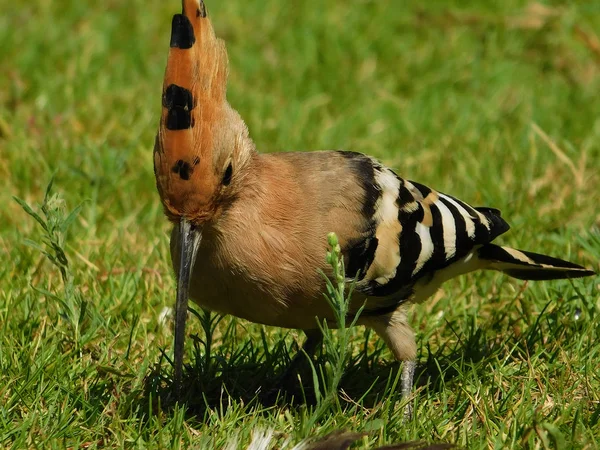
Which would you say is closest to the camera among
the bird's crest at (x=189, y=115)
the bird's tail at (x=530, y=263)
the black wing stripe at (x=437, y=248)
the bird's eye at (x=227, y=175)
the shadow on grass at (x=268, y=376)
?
the bird's crest at (x=189, y=115)

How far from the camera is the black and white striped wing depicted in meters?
2.95

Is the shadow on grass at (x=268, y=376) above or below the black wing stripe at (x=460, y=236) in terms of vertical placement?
below

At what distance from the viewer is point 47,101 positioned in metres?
4.86

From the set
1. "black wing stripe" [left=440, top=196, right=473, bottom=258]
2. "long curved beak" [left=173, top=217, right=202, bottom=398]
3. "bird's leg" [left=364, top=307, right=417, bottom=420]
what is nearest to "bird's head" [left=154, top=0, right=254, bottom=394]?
"long curved beak" [left=173, top=217, right=202, bottom=398]

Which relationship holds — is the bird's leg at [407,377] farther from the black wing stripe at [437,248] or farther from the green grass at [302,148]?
the black wing stripe at [437,248]

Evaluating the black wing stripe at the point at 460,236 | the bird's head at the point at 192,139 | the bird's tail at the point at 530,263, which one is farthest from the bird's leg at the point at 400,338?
the bird's head at the point at 192,139

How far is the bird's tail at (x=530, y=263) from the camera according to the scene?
329 cm

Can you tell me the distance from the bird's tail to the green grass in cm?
10

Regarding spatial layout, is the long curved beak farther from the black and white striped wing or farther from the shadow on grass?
the black and white striped wing

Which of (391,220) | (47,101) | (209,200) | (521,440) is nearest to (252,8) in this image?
(47,101)

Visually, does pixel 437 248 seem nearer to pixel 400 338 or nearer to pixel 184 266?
pixel 400 338

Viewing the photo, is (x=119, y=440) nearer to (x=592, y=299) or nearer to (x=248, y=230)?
(x=248, y=230)

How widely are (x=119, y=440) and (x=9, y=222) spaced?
5.50 ft

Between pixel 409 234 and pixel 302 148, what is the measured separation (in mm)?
1723
